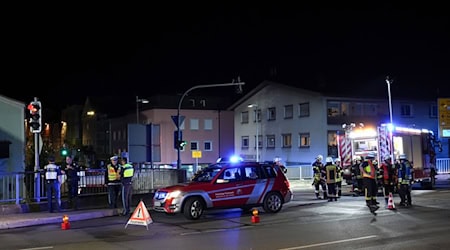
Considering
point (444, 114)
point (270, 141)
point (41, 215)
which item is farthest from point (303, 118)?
point (41, 215)

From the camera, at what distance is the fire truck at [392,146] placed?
22547 mm

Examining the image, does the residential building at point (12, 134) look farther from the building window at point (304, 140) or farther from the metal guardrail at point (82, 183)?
the building window at point (304, 140)

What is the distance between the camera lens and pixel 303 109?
1800 inches

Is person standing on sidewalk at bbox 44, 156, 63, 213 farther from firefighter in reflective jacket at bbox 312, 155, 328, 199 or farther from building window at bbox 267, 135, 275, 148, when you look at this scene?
building window at bbox 267, 135, 275, 148

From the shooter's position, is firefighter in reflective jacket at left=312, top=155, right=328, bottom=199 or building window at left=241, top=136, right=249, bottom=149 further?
building window at left=241, top=136, right=249, bottom=149

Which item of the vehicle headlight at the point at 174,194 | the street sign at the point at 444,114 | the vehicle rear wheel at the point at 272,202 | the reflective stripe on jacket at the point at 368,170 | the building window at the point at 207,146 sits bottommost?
the vehicle rear wheel at the point at 272,202

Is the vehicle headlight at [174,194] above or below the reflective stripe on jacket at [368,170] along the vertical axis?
below

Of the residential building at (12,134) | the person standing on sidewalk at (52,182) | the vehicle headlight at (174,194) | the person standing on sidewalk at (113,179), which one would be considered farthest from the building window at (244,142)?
the vehicle headlight at (174,194)

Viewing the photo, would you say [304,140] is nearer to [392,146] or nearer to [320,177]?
[392,146]

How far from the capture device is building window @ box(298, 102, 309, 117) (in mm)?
45181

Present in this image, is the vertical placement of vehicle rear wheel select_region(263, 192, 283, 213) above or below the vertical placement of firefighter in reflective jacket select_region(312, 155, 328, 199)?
below

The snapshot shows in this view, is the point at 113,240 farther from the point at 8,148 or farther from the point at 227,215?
the point at 8,148

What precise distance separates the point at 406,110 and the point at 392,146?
25.4 meters

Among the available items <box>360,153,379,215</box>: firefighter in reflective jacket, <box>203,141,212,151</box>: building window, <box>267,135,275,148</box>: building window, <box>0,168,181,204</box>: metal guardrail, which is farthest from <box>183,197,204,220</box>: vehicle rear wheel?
<box>203,141,212,151</box>: building window
